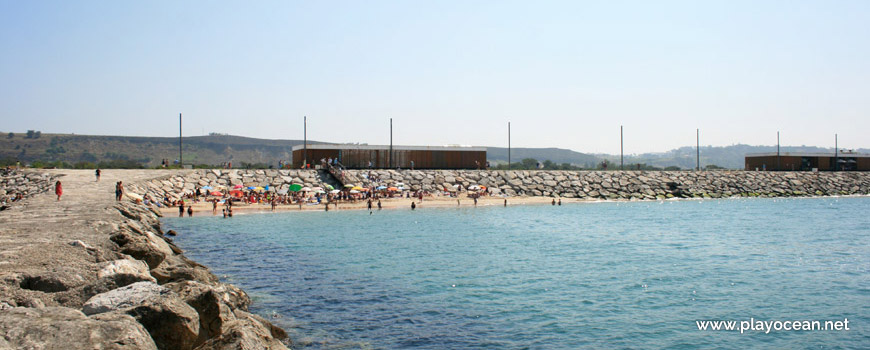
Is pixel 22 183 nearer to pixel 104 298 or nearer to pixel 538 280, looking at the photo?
pixel 538 280

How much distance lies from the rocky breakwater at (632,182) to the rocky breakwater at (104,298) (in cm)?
3809

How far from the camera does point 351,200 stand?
46.2 metres

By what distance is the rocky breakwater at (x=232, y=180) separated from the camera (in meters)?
44.6

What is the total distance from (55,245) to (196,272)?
2841 mm

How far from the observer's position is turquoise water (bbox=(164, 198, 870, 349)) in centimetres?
1202

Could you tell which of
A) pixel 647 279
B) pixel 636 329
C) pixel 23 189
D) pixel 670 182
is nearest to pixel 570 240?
pixel 647 279

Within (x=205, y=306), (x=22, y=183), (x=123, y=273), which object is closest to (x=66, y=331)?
(x=205, y=306)

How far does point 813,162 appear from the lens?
7694 cm

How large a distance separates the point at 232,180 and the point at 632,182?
134ft

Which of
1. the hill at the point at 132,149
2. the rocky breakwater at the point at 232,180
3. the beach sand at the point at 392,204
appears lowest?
the beach sand at the point at 392,204

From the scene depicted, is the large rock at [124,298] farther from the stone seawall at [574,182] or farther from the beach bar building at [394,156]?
the beach bar building at [394,156]

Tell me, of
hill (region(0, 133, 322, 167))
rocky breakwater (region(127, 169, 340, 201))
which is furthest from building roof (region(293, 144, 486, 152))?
hill (region(0, 133, 322, 167))

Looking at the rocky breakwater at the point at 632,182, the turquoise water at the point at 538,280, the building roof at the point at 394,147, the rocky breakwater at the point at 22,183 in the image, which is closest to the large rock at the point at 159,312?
the turquoise water at the point at 538,280

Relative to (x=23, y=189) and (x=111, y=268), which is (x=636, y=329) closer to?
(x=111, y=268)
